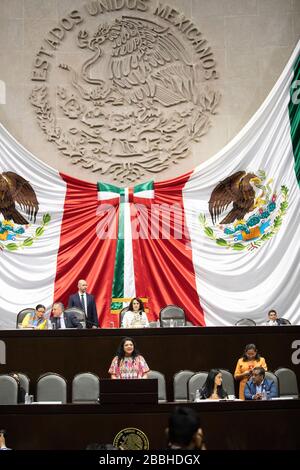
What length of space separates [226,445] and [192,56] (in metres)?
7.39

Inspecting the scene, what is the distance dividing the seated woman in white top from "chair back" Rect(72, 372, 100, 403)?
1515 millimetres

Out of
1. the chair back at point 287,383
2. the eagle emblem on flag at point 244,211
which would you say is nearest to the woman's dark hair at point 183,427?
the chair back at point 287,383

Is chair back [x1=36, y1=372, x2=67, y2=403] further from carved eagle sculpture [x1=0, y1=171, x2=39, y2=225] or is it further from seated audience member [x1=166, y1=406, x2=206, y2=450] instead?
seated audience member [x1=166, y1=406, x2=206, y2=450]

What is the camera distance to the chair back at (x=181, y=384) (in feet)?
28.9

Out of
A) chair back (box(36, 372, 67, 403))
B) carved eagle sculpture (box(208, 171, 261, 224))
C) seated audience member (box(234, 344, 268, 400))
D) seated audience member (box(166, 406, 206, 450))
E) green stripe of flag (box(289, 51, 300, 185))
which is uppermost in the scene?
green stripe of flag (box(289, 51, 300, 185))

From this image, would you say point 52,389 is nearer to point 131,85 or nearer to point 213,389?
point 213,389

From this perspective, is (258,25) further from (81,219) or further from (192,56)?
(81,219)

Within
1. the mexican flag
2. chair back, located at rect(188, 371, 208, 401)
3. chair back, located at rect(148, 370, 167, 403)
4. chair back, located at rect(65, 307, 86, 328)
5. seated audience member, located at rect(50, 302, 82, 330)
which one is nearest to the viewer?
chair back, located at rect(188, 371, 208, 401)

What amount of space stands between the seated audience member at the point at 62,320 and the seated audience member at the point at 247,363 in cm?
206

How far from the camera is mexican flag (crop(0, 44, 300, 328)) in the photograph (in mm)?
12391

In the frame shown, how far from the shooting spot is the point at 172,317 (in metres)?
10.6

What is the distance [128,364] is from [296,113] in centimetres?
573

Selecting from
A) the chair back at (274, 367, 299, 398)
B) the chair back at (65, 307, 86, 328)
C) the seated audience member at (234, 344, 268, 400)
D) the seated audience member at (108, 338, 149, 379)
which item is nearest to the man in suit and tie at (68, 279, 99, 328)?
the chair back at (65, 307, 86, 328)

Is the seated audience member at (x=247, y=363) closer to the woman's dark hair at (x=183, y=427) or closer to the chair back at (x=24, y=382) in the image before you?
the chair back at (x=24, y=382)
